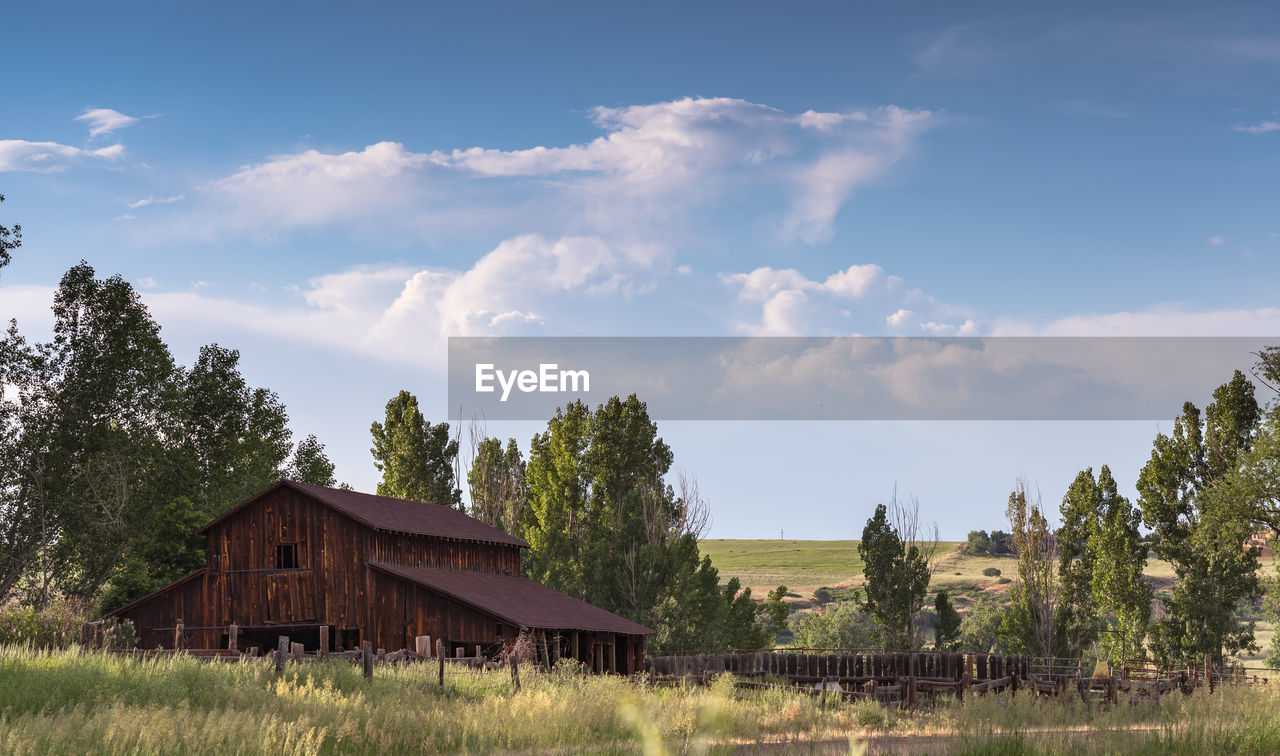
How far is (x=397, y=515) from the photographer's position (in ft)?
158

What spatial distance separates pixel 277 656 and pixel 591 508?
1452 inches

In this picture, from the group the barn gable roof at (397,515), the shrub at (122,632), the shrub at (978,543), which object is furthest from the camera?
the shrub at (978,543)

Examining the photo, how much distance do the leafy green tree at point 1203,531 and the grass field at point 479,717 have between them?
26.3 meters

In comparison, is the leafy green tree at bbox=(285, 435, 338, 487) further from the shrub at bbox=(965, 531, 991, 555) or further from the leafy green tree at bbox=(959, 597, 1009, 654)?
the shrub at bbox=(965, 531, 991, 555)

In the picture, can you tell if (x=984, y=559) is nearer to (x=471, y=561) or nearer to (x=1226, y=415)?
(x=1226, y=415)

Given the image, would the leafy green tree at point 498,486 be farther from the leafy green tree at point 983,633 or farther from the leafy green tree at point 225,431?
the leafy green tree at point 983,633

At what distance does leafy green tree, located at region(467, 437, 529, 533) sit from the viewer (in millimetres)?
70562

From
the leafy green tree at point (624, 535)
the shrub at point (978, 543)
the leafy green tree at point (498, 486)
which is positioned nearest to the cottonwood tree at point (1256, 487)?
the leafy green tree at point (624, 535)

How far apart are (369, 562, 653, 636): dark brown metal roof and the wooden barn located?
0.33 ft

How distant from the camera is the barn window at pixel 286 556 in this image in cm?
4509

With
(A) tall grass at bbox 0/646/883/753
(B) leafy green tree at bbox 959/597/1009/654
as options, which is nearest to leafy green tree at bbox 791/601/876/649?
(B) leafy green tree at bbox 959/597/1009/654

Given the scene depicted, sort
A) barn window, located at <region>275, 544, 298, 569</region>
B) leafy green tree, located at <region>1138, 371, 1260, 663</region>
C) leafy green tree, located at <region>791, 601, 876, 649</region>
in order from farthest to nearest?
1. leafy green tree, located at <region>791, 601, 876, 649</region>
2. leafy green tree, located at <region>1138, 371, 1260, 663</region>
3. barn window, located at <region>275, 544, 298, 569</region>

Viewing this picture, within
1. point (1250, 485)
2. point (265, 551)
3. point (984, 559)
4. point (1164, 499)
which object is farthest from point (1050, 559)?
point (984, 559)

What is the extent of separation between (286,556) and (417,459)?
2571 centimetres
